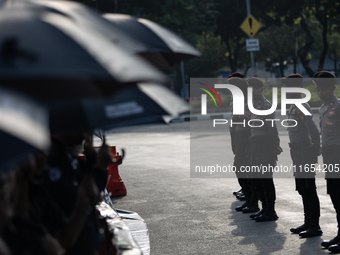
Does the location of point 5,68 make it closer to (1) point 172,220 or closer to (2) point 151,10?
(1) point 172,220

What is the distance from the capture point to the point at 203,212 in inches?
306

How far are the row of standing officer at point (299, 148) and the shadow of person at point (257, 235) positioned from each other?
0.16 m

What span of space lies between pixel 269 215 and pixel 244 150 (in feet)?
3.98

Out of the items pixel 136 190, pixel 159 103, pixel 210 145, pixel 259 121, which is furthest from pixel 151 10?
pixel 159 103

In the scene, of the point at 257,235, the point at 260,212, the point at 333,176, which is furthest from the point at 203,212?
the point at 333,176

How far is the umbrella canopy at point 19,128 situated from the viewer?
1454 millimetres

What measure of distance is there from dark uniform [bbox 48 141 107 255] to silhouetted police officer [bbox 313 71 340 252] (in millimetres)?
3288

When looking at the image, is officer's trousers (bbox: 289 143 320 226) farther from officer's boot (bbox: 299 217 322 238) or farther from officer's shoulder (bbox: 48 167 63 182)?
officer's shoulder (bbox: 48 167 63 182)

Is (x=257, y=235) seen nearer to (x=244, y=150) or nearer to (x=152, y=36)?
(x=244, y=150)

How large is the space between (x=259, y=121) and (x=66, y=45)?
5.56m

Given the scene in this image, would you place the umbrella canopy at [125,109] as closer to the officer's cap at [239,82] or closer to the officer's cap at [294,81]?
the officer's cap at [294,81]

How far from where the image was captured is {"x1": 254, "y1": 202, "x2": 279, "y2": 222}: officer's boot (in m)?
7.05

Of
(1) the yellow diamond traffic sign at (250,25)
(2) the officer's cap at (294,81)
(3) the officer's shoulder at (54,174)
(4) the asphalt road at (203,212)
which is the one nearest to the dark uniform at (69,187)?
(3) the officer's shoulder at (54,174)

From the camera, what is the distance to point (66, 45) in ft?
5.89
